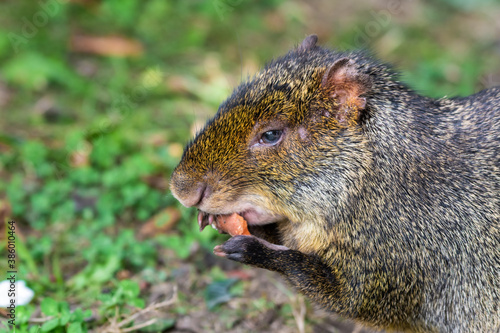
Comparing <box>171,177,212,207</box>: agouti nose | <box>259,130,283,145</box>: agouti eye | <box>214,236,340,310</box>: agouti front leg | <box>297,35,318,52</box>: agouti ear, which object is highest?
<box>297,35,318,52</box>: agouti ear

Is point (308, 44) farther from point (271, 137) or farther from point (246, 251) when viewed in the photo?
point (246, 251)

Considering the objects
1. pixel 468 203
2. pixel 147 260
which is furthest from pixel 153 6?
pixel 468 203

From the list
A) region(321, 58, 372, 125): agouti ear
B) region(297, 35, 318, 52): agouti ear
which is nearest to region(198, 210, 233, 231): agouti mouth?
region(321, 58, 372, 125): agouti ear

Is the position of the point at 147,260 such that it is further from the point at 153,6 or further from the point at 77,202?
the point at 153,6

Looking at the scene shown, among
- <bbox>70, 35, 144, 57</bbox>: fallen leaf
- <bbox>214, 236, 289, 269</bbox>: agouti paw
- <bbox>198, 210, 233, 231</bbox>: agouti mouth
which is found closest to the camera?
<bbox>214, 236, 289, 269</bbox>: agouti paw

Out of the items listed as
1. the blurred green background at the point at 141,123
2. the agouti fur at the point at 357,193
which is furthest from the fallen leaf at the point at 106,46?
the agouti fur at the point at 357,193

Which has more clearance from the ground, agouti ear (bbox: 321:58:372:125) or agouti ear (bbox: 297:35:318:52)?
agouti ear (bbox: 297:35:318:52)

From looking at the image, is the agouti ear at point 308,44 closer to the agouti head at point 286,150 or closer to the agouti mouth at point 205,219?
the agouti head at point 286,150

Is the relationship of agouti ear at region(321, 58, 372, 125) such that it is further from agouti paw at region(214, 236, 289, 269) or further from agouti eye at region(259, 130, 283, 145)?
agouti paw at region(214, 236, 289, 269)
